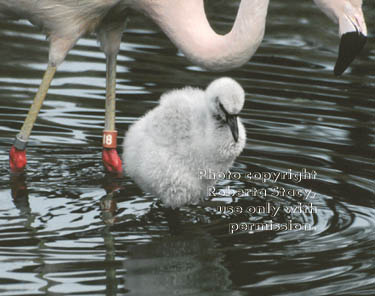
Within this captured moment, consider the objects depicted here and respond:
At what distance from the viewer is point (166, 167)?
19.9 feet

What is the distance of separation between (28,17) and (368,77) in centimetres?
424

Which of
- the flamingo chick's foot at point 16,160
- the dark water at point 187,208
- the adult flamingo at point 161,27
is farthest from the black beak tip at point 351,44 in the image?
the flamingo chick's foot at point 16,160

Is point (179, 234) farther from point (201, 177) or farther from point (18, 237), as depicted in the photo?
point (18, 237)

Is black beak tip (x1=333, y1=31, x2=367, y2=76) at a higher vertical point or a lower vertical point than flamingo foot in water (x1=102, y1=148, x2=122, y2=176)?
higher

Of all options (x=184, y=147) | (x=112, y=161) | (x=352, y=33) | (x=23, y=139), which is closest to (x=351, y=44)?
(x=352, y=33)

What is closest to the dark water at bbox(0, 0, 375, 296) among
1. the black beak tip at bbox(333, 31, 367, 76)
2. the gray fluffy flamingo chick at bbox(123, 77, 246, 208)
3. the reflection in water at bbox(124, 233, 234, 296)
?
the reflection in water at bbox(124, 233, 234, 296)

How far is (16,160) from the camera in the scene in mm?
7160

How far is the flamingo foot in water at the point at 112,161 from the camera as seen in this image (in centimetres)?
730

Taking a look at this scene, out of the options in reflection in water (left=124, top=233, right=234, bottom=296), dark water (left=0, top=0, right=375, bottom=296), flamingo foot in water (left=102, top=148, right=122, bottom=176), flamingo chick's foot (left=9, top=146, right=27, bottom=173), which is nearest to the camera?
reflection in water (left=124, top=233, right=234, bottom=296)

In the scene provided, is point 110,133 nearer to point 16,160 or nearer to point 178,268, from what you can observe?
point 16,160

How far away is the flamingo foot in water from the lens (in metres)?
7.30

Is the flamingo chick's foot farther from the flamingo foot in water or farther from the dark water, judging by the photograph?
the flamingo foot in water

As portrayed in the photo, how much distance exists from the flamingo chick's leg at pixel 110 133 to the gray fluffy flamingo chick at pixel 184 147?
110 centimetres

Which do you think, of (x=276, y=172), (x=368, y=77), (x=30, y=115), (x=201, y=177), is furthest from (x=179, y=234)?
(x=368, y=77)
